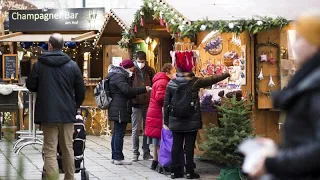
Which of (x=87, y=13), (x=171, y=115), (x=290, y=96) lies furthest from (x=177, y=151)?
(x=87, y=13)

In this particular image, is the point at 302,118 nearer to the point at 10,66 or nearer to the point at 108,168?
the point at 108,168

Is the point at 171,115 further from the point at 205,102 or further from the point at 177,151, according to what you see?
the point at 205,102

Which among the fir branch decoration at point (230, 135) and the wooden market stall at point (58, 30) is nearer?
the fir branch decoration at point (230, 135)

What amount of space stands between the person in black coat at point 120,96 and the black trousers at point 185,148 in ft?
4.62

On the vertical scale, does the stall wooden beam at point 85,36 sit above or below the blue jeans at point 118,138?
above

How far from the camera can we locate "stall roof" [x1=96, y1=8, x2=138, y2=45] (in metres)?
14.4

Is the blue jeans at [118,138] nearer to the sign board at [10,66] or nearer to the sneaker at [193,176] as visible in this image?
the sneaker at [193,176]

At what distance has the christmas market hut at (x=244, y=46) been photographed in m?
10.1

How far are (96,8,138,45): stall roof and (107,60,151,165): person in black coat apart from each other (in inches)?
86.8

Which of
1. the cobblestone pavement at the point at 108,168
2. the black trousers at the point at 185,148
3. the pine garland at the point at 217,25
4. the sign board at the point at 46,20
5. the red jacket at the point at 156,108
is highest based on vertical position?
the sign board at the point at 46,20

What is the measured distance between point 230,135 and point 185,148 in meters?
0.73

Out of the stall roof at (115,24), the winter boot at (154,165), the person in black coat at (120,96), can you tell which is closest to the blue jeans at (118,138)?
the person in black coat at (120,96)

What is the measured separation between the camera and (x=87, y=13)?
779 inches

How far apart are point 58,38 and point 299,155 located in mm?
5747
